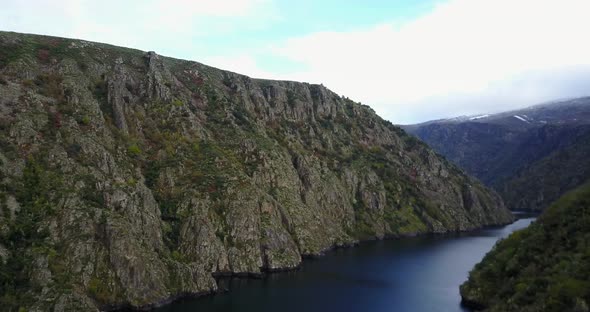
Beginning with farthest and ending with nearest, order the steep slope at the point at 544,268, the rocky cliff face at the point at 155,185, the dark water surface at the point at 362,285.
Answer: the dark water surface at the point at 362,285, the rocky cliff face at the point at 155,185, the steep slope at the point at 544,268

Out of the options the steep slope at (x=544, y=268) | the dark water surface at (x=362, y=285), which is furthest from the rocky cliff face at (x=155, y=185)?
the steep slope at (x=544, y=268)

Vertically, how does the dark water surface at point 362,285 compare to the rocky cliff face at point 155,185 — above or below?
below

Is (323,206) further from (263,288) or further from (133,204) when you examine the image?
(133,204)

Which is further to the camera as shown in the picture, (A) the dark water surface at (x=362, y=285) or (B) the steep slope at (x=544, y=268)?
(A) the dark water surface at (x=362, y=285)

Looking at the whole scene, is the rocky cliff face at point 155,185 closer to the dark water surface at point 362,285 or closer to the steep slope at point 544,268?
the dark water surface at point 362,285

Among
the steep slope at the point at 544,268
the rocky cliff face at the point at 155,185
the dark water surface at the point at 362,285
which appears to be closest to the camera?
the steep slope at the point at 544,268

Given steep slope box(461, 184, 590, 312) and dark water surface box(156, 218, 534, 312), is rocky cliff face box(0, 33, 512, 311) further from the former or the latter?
steep slope box(461, 184, 590, 312)
